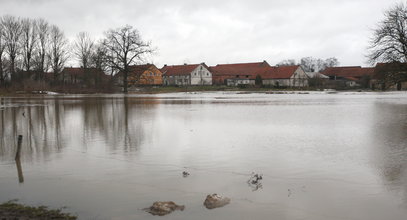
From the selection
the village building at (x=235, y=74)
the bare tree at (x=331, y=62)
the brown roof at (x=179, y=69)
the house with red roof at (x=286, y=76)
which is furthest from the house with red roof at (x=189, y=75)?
the bare tree at (x=331, y=62)

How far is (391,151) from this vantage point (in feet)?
36.9

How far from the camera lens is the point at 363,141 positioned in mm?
13039

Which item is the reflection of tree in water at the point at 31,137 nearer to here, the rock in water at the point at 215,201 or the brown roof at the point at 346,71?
the rock in water at the point at 215,201

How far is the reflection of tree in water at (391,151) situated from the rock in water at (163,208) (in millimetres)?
3982

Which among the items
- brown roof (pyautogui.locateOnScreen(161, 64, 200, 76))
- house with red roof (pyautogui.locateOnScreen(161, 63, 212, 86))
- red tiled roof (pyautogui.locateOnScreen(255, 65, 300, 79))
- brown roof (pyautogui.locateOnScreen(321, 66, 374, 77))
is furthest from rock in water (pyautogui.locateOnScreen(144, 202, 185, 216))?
brown roof (pyautogui.locateOnScreen(321, 66, 374, 77))

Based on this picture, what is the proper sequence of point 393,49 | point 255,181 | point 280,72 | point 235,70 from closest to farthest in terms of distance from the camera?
1. point 255,181
2. point 393,49
3. point 280,72
4. point 235,70

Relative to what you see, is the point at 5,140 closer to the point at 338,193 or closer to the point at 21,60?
the point at 338,193

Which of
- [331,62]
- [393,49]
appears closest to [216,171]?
[393,49]

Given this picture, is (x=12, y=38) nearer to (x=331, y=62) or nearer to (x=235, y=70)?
(x=235, y=70)

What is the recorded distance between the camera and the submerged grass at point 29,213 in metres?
5.94

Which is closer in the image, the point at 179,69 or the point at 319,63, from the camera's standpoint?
the point at 179,69

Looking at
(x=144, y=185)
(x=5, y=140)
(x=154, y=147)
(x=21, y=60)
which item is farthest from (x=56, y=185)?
(x=21, y=60)

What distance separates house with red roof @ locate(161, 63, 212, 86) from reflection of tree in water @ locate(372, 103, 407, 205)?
299 feet

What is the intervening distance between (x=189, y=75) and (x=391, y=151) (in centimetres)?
9864
